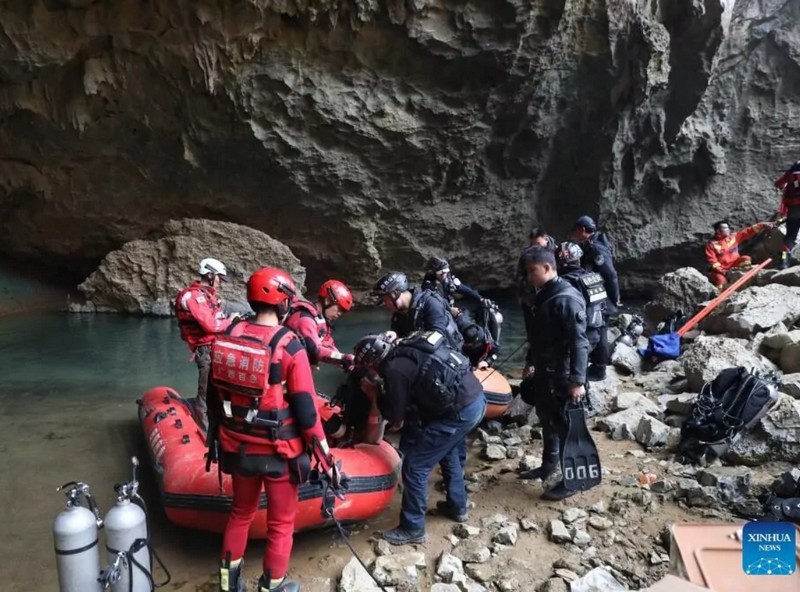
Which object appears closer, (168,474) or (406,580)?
(406,580)

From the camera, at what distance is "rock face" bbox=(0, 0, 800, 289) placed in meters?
9.38

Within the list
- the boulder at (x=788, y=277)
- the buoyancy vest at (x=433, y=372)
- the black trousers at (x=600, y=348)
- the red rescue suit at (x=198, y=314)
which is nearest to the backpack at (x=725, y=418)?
the black trousers at (x=600, y=348)

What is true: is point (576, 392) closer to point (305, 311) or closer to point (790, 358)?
point (305, 311)

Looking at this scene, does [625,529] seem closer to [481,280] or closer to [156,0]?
[156,0]

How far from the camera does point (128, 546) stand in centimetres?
258

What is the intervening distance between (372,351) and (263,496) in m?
1.09

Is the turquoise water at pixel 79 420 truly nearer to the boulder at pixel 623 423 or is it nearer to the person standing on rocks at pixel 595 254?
the boulder at pixel 623 423

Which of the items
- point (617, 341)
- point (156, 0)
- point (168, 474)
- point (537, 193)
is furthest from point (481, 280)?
point (168, 474)

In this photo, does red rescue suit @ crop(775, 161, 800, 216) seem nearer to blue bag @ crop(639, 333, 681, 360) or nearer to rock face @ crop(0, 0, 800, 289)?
blue bag @ crop(639, 333, 681, 360)

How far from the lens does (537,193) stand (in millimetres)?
13711

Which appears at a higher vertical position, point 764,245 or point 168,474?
point 764,245

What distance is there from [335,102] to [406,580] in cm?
893

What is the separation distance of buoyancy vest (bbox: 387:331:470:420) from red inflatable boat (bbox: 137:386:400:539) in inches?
22.3

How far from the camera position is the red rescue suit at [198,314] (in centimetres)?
497
